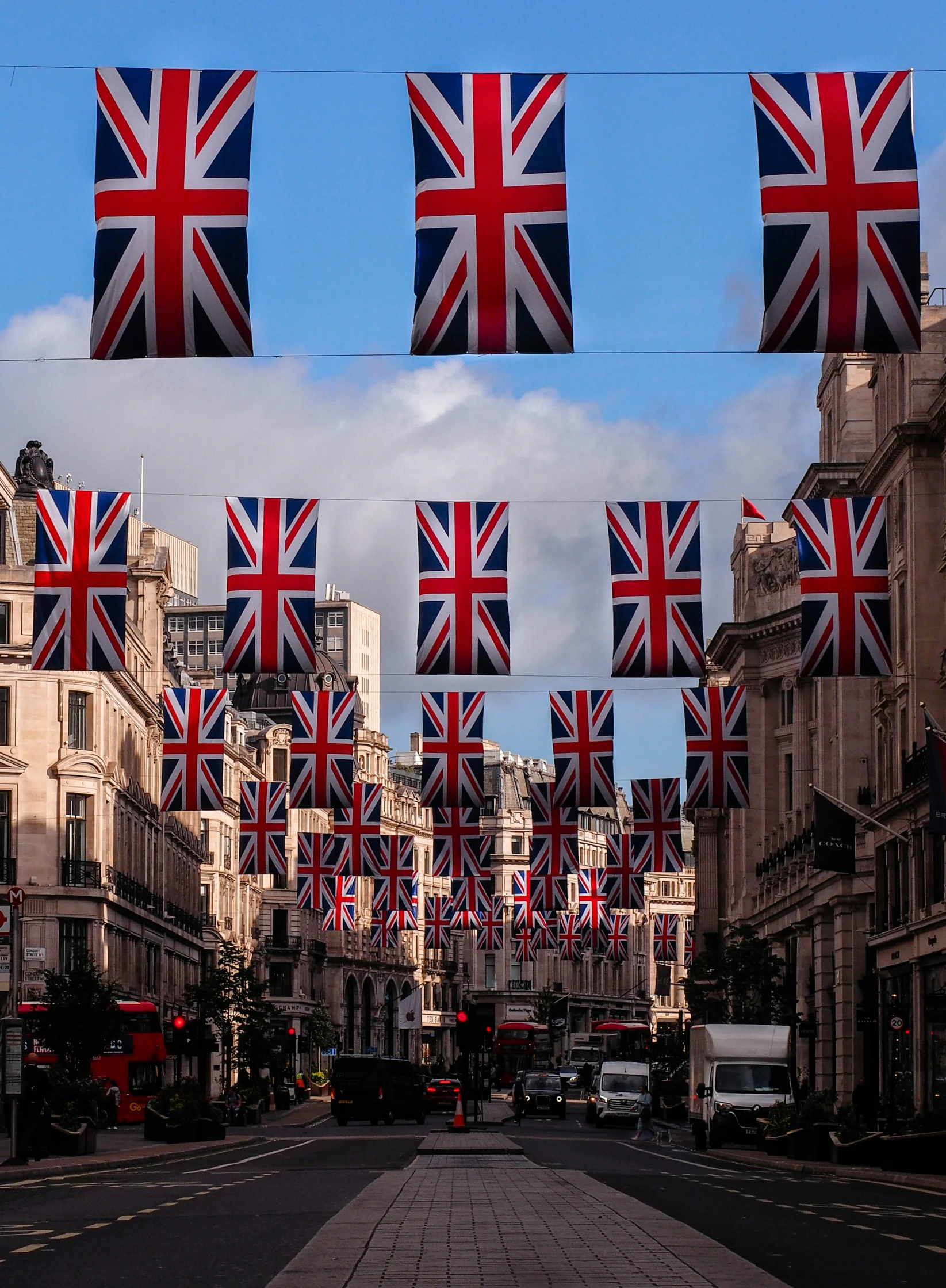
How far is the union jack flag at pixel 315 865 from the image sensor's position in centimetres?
6200

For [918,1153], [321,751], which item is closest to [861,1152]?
[918,1153]

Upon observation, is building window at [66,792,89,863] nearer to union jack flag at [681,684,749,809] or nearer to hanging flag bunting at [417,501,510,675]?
union jack flag at [681,684,749,809]

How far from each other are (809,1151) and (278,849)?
21968 millimetres

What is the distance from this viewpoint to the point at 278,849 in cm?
5938

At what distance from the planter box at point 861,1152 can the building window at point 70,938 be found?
35179mm

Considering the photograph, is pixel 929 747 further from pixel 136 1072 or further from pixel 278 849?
pixel 136 1072

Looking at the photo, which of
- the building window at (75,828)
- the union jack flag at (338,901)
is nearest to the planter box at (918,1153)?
the union jack flag at (338,901)

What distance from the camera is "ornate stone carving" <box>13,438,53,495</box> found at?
239 ft

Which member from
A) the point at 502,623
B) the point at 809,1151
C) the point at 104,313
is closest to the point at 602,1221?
the point at 104,313

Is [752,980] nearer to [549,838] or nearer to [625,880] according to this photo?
[625,880]

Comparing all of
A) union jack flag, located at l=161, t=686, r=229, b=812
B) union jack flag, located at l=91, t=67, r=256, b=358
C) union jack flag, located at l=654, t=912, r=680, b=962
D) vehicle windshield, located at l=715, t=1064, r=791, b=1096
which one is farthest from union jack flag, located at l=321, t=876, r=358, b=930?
union jack flag, located at l=91, t=67, r=256, b=358

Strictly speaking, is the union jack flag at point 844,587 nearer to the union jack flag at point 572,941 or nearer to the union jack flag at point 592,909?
the union jack flag at point 592,909

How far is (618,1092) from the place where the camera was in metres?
72.6

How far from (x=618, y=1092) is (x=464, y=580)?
43.1m
